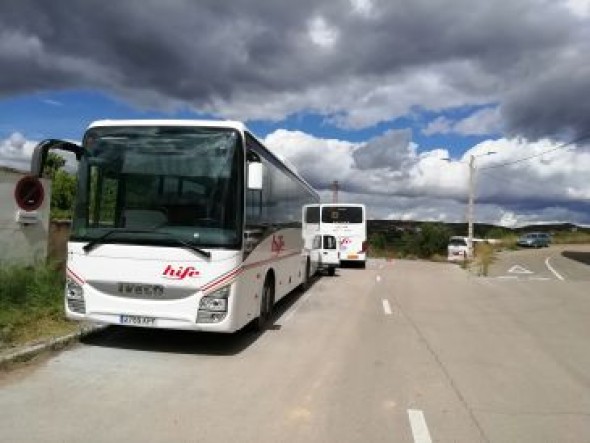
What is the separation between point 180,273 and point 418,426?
159 inches

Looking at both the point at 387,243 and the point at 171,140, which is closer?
the point at 171,140

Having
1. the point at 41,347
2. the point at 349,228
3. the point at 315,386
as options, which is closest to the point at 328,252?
the point at 349,228

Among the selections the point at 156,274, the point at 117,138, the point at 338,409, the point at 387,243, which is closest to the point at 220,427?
the point at 338,409

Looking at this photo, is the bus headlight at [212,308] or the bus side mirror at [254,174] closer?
the bus headlight at [212,308]

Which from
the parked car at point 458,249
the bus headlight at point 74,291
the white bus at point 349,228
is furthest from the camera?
the parked car at point 458,249

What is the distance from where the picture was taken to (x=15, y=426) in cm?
624

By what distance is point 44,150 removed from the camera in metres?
9.52

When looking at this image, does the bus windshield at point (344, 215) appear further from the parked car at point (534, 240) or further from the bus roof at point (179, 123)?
the parked car at point (534, 240)

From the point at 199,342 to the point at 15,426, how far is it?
186 inches

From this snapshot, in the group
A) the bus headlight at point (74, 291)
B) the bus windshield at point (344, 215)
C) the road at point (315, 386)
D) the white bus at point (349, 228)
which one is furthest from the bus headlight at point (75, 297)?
the bus windshield at point (344, 215)

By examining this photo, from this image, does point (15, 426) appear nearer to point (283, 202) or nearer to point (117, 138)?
point (117, 138)

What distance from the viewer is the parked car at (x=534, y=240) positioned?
7500cm

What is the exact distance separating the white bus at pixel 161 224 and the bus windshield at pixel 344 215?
82.8ft

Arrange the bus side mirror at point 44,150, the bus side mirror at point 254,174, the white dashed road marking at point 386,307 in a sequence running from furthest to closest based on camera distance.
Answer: the white dashed road marking at point 386,307 < the bus side mirror at point 254,174 < the bus side mirror at point 44,150
